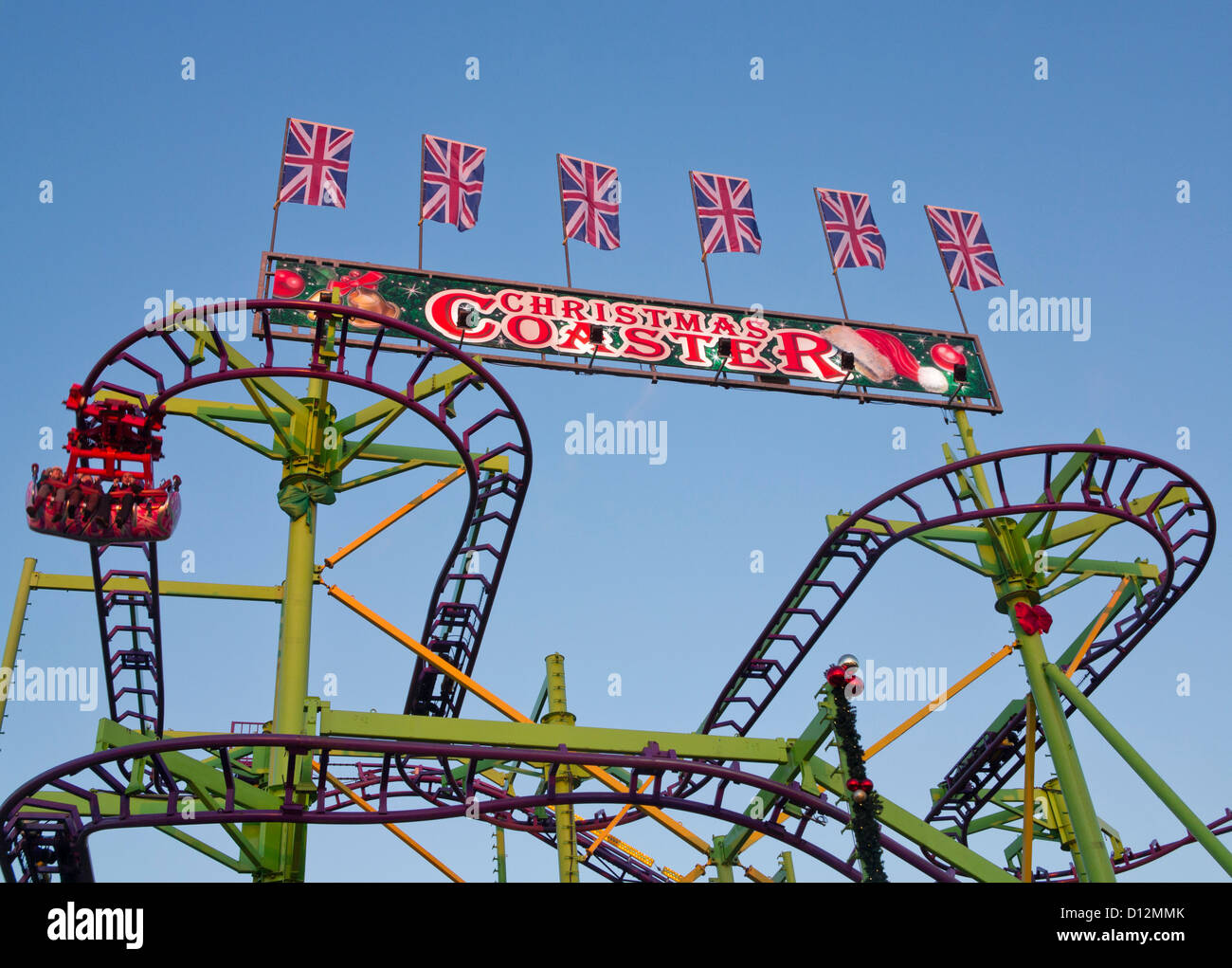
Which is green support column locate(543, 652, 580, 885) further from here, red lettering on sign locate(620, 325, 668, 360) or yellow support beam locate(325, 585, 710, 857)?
red lettering on sign locate(620, 325, 668, 360)

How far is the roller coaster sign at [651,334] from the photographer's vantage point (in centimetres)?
2155

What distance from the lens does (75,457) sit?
14.4m

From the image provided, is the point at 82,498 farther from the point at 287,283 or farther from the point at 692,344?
the point at 692,344

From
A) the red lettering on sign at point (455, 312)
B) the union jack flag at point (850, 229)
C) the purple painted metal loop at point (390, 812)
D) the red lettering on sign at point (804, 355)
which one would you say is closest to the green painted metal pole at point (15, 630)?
the purple painted metal loop at point (390, 812)

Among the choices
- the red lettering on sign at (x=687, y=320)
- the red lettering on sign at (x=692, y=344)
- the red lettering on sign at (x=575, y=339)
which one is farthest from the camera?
the red lettering on sign at (x=687, y=320)

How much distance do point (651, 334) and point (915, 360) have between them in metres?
5.87

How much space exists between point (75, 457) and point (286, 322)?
6.38 m

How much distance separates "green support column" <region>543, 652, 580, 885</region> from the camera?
1825 cm

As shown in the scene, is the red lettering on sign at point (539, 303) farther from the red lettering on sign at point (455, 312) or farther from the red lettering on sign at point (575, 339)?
the red lettering on sign at point (455, 312)

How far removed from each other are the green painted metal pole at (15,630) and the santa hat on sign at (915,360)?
16360mm
